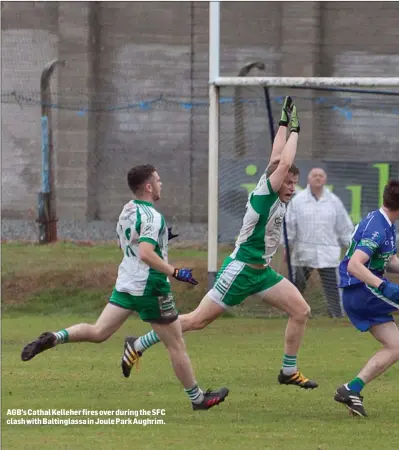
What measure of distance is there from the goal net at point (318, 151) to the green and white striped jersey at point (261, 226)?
579 centimetres

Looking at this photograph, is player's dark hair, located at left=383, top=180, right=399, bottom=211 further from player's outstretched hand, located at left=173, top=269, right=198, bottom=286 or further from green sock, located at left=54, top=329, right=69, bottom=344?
green sock, located at left=54, top=329, right=69, bottom=344

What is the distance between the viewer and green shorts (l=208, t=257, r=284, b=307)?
10250 mm

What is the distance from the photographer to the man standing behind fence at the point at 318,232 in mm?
16344

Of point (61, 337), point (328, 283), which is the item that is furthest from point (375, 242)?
point (328, 283)

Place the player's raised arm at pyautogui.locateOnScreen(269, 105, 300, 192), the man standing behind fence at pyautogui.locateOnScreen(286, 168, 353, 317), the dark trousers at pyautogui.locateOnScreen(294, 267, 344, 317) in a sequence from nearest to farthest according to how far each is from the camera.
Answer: the player's raised arm at pyautogui.locateOnScreen(269, 105, 300, 192)
the man standing behind fence at pyautogui.locateOnScreen(286, 168, 353, 317)
the dark trousers at pyautogui.locateOnScreen(294, 267, 344, 317)

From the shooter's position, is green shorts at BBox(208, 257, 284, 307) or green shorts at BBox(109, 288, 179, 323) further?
green shorts at BBox(208, 257, 284, 307)

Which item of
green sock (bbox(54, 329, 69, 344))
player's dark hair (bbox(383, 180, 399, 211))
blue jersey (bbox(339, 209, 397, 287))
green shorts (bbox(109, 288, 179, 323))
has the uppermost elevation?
player's dark hair (bbox(383, 180, 399, 211))

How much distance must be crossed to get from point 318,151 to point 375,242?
11.7 meters

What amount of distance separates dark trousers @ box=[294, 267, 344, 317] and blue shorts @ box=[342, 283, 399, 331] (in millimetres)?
7026

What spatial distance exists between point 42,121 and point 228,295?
10.2 meters

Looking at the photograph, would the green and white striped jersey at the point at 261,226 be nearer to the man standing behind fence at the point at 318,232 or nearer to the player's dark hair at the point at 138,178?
the player's dark hair at the point at 138,178

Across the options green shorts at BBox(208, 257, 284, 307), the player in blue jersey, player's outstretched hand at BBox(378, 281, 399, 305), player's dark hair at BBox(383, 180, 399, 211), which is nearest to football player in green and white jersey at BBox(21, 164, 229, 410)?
green shorts at BBox(208, 257, 284, 307)

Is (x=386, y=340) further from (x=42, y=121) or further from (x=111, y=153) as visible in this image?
(x=111, y=153)

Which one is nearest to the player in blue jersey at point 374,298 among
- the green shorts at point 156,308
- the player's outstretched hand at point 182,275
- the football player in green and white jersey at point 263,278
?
the football player in green and white jersey at point 263,278
